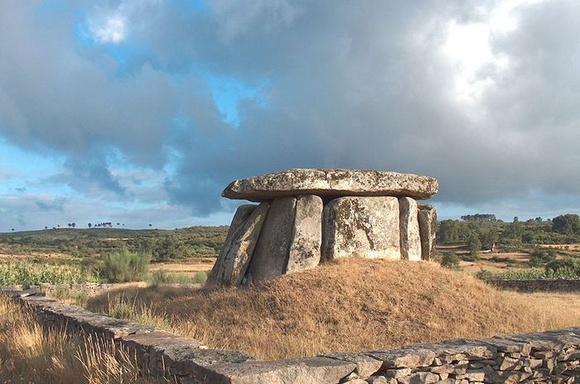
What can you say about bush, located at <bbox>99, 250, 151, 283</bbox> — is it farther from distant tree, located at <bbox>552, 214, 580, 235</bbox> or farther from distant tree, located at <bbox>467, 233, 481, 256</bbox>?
distant tree, located at <bbox>552, 214, 580, 235</bbox>

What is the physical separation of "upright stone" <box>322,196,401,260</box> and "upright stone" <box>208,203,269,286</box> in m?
1.52

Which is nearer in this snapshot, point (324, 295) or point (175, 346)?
point (175, 346)

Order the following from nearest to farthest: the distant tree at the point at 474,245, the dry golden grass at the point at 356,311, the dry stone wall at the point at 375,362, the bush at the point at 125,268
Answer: the dry stone wall at the point at 375,362, the dry golden grass at the point at 356,311, the bush at the point at 125,268, the distant tree at the point at 474,245

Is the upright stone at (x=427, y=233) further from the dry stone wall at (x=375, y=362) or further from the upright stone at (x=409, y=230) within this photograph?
the dry stone wall at (x=375, y=362)

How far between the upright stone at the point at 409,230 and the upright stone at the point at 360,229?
0.18 metres

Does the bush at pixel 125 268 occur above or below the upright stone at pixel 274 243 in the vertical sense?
below

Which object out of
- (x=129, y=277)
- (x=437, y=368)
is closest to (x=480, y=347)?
(x=437, y=368)

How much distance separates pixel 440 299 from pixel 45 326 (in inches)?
255

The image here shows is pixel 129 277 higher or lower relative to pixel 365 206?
lower

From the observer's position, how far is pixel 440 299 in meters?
10.8

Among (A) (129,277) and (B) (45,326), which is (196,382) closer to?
(B) (45,326)

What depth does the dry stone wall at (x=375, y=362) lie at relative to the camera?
5125 mm

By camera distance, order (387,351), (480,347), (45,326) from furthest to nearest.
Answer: (45,326), (480,347), (387,351)

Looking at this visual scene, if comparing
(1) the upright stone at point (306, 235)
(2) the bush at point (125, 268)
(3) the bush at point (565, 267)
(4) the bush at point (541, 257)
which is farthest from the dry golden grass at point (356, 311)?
(4) the bush at point (541, 257)
